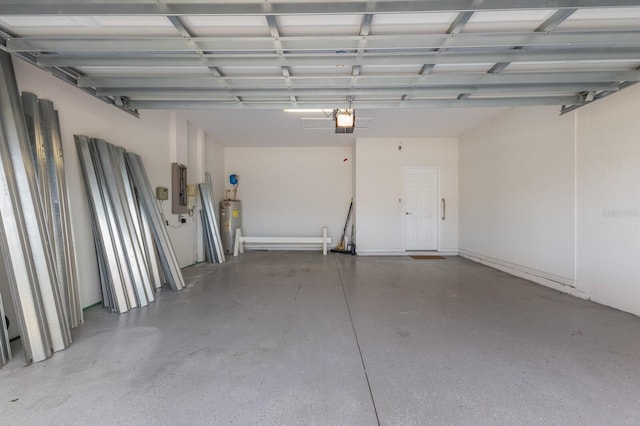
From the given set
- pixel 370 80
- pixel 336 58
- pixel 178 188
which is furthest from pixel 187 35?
pixel 178 188

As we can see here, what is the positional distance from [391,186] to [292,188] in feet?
8.23

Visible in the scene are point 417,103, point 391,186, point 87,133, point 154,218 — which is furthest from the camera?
point 391,186

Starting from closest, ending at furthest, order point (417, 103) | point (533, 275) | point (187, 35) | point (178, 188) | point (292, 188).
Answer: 1. point (187, 35)
2. point (417, 103)
3. point (533, 275)
4. point (178, 188)
5. point (292, 188)

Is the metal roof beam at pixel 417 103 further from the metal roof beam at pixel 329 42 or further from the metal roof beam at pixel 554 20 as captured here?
the metal roof beam at pixel 554 20

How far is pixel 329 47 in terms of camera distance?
2.08m

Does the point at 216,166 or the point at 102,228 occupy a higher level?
the point at 216,166

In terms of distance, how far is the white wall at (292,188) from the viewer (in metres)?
7.01

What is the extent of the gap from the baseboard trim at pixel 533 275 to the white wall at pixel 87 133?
5.80 m

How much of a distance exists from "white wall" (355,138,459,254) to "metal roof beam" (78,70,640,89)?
3.55 meters

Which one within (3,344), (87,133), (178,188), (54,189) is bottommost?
(3,344)

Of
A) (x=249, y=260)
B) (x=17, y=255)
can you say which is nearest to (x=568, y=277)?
(x=249, y=260)

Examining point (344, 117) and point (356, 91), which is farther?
point (344, 117)

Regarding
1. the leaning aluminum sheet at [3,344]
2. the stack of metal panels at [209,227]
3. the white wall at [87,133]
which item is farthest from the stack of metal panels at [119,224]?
the stack of metal panels at [209,227]

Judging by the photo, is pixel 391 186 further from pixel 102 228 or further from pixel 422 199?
pixel 102 228
